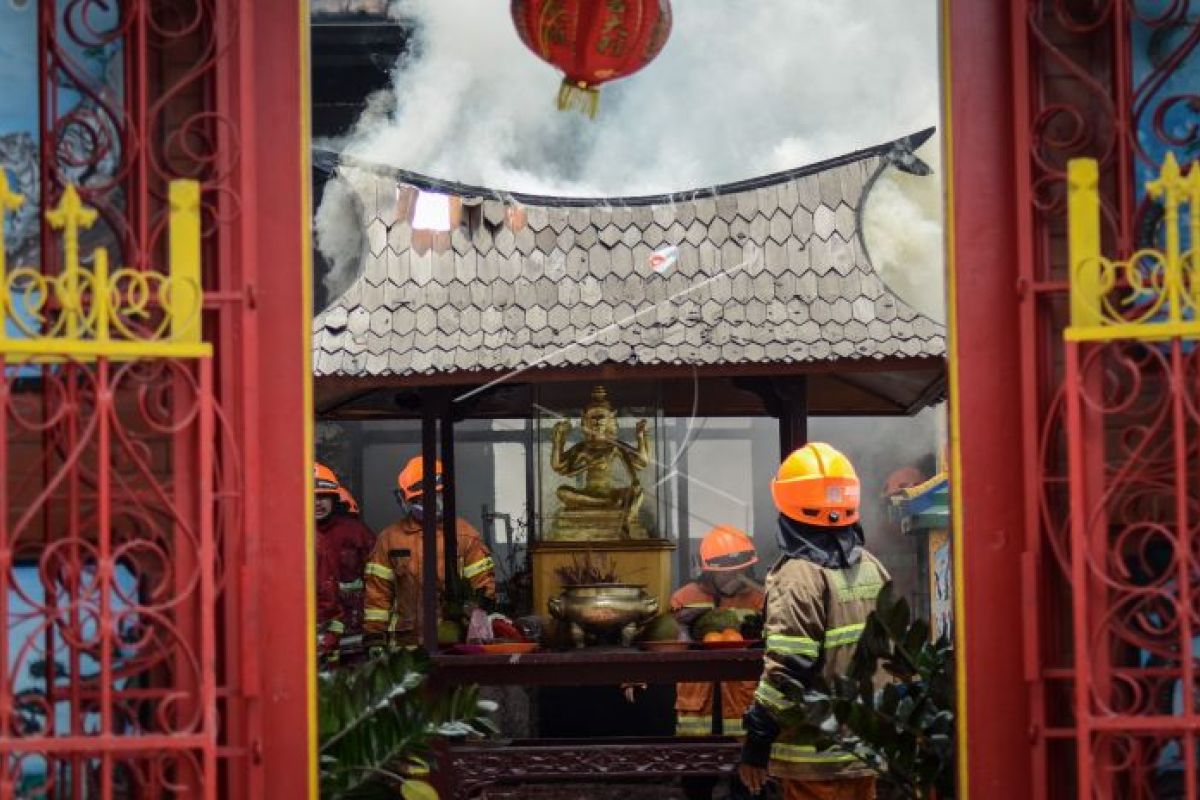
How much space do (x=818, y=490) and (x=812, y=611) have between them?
0.56 metres

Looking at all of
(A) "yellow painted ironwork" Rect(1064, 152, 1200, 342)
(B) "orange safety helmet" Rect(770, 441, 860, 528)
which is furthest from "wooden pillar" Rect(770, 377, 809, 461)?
(A) "yellow painted ironwork" Rect(1064, 152, 1200, 342)

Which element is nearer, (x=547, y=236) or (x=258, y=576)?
(x=258, y=576)

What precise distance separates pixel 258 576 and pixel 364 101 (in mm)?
14076

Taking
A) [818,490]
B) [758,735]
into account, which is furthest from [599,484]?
[758,735]

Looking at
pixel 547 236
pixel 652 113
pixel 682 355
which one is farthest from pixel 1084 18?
pixel 652 113

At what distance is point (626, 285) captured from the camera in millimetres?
12195

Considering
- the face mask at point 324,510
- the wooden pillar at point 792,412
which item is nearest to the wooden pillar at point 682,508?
the wooden pillar at point 792,412

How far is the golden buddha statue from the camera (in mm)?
12430

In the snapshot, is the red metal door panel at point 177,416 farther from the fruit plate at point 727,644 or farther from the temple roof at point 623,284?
the fruit plate at point 727,644

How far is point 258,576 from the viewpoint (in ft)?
18.6

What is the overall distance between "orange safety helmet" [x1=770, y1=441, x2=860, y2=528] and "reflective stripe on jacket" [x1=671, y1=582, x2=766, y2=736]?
3.70 m

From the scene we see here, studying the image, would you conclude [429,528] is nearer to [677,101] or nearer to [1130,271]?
[1130,271]

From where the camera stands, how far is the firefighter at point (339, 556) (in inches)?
560

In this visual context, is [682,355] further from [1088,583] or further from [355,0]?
[355,0]
